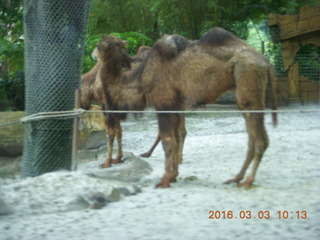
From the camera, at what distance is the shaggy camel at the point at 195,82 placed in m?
4.56

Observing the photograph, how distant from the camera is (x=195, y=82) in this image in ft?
16.0

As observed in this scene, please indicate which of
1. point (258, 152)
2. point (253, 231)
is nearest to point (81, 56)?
point (258, 152)

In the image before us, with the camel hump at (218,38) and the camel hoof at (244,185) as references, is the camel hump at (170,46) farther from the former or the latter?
the camel hoof at (244,185)

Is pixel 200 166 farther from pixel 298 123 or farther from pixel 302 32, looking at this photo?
pixel 302 32

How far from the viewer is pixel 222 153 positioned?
21.7 ft

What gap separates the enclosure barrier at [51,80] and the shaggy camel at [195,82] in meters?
0.62

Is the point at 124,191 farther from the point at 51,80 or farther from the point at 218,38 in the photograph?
the point at 218,38

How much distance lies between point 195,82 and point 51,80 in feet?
5.61

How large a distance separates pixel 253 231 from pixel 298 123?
22.1 ft

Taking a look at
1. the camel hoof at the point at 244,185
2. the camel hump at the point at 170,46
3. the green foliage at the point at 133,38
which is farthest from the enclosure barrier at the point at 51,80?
the green foliage at the point at 133,38

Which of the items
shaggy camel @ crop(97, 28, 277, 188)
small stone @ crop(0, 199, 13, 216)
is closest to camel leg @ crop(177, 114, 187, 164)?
shaggy camel @ crop(97, 28, 277, 188)
